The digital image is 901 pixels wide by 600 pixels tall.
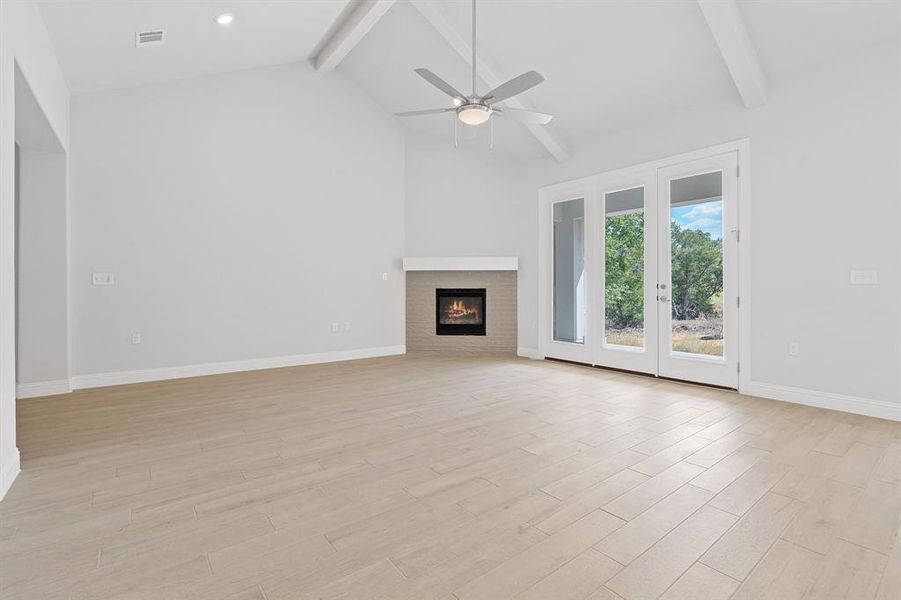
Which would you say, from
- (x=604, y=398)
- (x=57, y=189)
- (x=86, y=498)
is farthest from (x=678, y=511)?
(x=57, y=189)

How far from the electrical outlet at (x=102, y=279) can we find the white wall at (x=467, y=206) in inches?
154

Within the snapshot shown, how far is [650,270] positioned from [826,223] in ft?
5.41

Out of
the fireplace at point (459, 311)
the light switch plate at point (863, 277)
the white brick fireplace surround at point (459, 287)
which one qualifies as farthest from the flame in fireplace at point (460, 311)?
the light switch plate at point (863, 277)

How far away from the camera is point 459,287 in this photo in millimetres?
7273

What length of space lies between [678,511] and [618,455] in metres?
0.70

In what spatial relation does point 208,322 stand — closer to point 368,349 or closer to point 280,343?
point 280,343

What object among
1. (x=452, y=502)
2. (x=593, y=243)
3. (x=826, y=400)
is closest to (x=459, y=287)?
(x=593, y=243)

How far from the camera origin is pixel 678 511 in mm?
2086

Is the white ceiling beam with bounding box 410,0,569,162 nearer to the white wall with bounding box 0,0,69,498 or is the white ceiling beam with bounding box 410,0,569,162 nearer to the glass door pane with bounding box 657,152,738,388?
the glass door pane with bounding box 657,152,738,388

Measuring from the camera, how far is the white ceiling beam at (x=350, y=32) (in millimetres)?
4891

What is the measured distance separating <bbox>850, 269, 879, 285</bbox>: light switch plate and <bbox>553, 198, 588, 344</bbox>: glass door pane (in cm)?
273

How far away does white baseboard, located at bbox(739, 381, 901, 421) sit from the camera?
142 inches

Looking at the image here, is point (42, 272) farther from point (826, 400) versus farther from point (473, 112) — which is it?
point (826, 400)

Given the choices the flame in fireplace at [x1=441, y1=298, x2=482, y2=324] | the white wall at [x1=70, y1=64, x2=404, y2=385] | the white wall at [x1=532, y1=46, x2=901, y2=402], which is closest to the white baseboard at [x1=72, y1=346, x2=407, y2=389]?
the white wall at [x1=70, y1=64, x2=404, y2=385]
